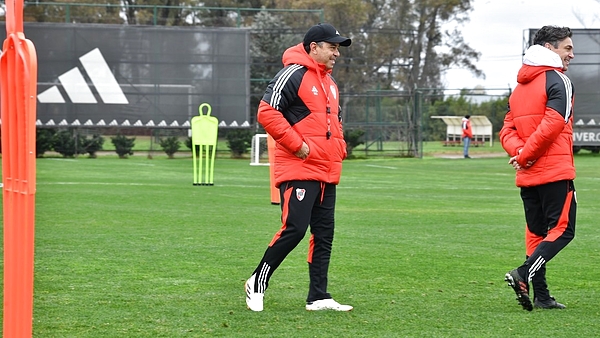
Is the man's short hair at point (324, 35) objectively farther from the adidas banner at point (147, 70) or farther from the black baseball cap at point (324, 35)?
the adidas banner at point (147, 70)

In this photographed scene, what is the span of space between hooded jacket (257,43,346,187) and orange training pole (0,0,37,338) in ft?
9.41

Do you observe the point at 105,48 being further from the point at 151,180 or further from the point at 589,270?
the point at 589,270

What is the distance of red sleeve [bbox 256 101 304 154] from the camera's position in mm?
6707

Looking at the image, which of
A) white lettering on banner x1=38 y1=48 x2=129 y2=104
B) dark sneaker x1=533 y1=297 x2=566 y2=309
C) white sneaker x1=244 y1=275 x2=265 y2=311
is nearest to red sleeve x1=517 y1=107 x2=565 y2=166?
dark sneaker x1=533 y1=297 x2=566 y2=309

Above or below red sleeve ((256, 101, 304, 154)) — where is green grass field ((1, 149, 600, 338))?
below

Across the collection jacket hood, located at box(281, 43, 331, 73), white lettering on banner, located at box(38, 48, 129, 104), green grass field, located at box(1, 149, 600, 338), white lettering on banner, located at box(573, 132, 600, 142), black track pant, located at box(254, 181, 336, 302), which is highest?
white lettering on banner, located at box(38, 48, 129, 104)

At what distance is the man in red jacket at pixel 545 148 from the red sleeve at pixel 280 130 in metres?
1.53

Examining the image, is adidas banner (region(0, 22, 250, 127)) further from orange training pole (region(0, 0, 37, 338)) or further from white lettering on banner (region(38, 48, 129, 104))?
orange training pole (region(0, 0, 37, 338))

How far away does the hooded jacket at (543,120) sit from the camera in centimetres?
682

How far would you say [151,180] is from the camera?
904 inches

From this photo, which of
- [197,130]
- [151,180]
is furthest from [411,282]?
[151,180]

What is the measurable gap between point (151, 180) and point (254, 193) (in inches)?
186

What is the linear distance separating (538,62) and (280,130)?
1.82 m

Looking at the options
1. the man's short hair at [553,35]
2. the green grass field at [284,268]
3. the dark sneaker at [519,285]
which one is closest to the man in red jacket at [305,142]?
Answer: the green grass field at [284,268]
